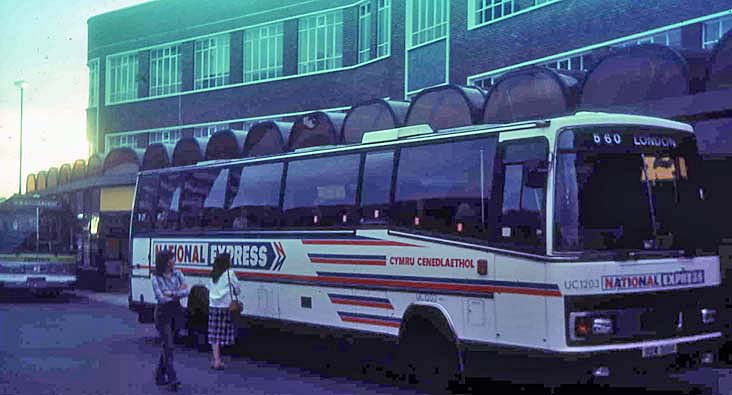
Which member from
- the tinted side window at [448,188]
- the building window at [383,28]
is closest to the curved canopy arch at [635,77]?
the tinted side window at [448,188]

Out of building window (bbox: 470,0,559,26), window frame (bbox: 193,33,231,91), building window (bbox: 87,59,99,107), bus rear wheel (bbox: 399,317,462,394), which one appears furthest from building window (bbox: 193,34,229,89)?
bus rear wheel (bbox: 399,317,462,394)

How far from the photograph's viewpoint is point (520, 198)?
9617 millimetres

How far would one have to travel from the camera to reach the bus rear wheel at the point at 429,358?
34.7 feet

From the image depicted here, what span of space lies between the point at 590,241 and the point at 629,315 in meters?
0.81

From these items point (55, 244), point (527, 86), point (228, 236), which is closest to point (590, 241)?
point (228, 236)

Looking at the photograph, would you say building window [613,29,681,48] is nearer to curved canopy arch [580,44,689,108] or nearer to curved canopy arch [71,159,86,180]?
curved canopy arch [580,44,689,108]

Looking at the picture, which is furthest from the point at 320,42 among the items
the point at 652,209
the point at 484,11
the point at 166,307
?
the point at 652,209

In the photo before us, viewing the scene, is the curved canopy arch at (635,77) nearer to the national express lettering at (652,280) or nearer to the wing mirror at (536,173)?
the national express lettering at (652,280)

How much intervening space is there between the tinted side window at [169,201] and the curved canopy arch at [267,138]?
8594mm

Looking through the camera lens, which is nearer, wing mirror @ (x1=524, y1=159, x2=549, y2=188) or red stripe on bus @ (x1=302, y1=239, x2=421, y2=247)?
wing mirror @ (x1=524, y1=159, x2=549, y2=188)

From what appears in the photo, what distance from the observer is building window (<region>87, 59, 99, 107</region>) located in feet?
158

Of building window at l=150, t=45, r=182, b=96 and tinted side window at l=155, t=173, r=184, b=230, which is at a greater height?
building window at l=150, t=45, r=182, b=96

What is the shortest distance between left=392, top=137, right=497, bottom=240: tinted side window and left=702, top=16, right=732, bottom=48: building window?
9.79 m

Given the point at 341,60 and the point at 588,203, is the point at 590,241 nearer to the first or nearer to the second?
the point at 588,203
